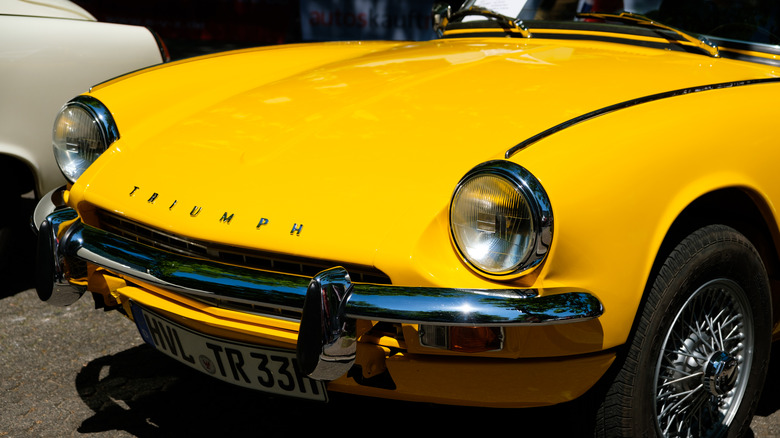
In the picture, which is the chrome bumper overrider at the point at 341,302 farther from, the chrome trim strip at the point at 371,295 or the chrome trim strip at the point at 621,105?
the chrome trim strip at the point at 621,105

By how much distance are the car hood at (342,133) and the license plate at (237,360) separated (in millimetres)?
267

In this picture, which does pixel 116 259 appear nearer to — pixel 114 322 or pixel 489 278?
pixel 489 278

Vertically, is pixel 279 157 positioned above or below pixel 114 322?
above

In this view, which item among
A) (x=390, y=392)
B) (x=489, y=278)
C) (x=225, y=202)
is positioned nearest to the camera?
(x=489, y=278)

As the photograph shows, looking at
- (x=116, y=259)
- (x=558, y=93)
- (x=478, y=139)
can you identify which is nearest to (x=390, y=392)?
(x=478, y=139)

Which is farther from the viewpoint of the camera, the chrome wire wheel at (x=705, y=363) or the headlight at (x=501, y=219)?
the chrome wire wheel at (x=705, y=363)

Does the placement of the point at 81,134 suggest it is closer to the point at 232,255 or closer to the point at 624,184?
the point at 232,255

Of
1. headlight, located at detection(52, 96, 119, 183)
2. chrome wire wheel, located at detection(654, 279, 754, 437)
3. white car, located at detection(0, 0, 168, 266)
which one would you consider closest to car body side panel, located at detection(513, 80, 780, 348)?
chrome wire wheel, located at detection(654, 279, 754, 437)

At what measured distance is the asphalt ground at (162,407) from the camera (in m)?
2.68

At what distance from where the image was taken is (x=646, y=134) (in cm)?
208

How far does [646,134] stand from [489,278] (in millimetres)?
550

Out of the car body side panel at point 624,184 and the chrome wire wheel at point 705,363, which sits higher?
the car body side panel at point 624,184

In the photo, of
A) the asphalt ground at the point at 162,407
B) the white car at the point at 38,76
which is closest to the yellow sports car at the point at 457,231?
the asphalt ground at the point at 162,407

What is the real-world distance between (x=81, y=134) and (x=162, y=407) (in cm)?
92
